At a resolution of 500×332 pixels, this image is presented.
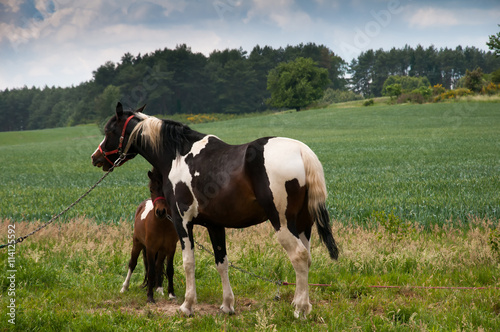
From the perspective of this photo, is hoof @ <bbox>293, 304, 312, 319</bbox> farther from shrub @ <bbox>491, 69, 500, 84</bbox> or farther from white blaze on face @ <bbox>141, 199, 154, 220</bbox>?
shrub @ <bbox>491, 69, 500, 84</bbox>

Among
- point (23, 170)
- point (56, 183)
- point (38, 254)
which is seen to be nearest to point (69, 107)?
point (23, 170)

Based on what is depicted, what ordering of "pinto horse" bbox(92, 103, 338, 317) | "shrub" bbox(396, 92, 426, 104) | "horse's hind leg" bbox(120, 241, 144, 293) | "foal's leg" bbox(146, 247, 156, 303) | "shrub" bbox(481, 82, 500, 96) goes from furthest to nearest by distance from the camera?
"shrub" bbox(396, 92, 426, 104) → "shrub" bbox(481, 82, 500, 96) → "horse's hind leg" bbox(120, 241, 144, 293) → "foal's leg" bbox(146, 247, 156, 303) → "pinto horse" bbox(92, 103, 338, 317)

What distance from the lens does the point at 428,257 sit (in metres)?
6.20

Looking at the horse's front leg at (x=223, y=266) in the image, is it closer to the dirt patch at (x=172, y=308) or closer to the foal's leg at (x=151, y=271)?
the dirt patch at (x=172, y=308)

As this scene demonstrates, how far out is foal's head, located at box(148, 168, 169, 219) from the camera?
198 inches

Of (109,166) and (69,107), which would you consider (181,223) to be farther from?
(69,107)

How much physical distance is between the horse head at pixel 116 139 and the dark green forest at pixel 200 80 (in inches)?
2455

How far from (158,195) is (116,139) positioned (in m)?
0.95

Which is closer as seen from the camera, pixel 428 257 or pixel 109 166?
pixel 109 166

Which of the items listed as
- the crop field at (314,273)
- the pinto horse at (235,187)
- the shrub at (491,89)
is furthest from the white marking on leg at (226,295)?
the shrub at (491,89)

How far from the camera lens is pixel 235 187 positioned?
14.5 feet

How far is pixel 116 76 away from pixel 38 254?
3144 inches

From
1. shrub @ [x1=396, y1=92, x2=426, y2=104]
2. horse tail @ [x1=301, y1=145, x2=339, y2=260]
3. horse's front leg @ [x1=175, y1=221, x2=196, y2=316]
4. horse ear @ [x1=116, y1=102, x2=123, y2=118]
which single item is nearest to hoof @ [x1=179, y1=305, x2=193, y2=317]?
horse's front leg @ [x1=175, y1=221, x2=196, y2=316]

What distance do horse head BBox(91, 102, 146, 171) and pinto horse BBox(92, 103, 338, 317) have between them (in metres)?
0.02
